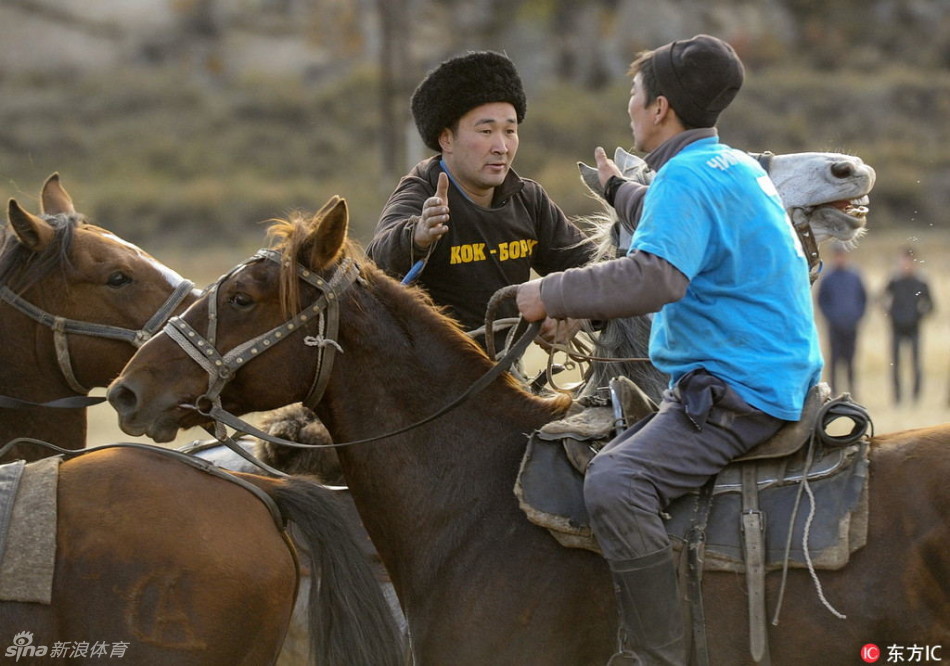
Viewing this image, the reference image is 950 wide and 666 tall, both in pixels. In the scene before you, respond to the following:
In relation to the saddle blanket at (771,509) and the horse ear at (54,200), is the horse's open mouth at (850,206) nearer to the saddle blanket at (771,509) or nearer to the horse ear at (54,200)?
the saddle blanket at (771,509)

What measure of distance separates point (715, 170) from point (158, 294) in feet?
7.82

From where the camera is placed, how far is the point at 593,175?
15.3 feet

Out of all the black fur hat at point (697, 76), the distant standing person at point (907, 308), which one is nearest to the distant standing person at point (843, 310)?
the distant standing person at point (907, 308)

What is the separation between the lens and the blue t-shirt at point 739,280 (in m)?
3.36

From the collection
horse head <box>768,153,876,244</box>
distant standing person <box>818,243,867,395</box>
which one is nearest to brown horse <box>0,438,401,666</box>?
horse head <box>768,153,876,244</box>

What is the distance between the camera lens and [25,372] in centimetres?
463

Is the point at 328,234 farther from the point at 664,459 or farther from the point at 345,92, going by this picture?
the point at 345,92

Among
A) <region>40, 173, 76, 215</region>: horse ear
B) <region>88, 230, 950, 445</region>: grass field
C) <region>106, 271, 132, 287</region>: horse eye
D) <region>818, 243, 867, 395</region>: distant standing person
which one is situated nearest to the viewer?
<region>106, 271, 132, 287</region>: horse eye

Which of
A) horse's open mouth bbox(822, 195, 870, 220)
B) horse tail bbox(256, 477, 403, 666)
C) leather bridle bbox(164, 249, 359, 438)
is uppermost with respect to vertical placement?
horse's open mouth bbox(822, 195, 870, 220)

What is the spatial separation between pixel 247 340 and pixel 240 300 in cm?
13

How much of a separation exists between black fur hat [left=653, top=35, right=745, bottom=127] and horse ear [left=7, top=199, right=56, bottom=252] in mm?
2518

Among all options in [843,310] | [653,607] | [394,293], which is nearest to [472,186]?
[394,293]

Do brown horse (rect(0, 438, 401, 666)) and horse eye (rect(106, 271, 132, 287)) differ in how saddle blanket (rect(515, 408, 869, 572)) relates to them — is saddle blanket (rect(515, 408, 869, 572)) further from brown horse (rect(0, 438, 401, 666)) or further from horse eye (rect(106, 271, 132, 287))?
horse eye (rect(106, 271, 132, 287))

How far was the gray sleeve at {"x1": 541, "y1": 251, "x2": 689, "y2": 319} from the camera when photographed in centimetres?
328
